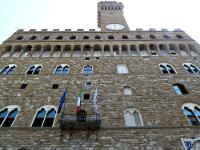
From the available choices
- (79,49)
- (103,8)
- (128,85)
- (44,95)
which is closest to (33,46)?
(79,49)

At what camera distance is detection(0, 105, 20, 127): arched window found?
9.59 metres

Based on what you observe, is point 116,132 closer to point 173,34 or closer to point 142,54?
point 142,54

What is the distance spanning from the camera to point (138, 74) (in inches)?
503

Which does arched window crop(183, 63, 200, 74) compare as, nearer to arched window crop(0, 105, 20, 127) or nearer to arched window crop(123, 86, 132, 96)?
arched window crop(123, 86, 132, 96)

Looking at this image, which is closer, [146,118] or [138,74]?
[146,118]

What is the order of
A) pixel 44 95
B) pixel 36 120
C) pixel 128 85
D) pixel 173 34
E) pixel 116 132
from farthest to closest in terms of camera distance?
1. pixel 173 34
2. pixel 128 85
3. pixel 44 95
4. pixel 36 120
5. pixel 116 132

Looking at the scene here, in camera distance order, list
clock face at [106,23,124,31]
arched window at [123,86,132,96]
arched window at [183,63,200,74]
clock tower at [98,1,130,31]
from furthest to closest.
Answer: clock tower at [98,1,130,31], clock face at [106,23,124,31], arched window at [183,63,200,74], arched window at [123,86,132,96]

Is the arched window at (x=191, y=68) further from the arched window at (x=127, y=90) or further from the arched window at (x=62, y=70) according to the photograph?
the arched window at (x=62, y=70)

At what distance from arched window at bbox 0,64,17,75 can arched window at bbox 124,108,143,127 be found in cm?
749

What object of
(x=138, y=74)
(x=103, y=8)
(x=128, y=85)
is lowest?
(x=128, y=85)

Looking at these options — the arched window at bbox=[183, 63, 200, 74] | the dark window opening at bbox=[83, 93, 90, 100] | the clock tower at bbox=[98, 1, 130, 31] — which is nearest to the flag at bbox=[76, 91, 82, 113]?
the dark window opening at bbox=[83, 93, 90, 100]

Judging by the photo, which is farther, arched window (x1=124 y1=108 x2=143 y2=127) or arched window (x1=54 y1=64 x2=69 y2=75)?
arched window (x1=54 y1=64 x2=69 y2=75)

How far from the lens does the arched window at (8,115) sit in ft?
31.5

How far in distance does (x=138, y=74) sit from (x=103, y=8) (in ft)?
47.9
